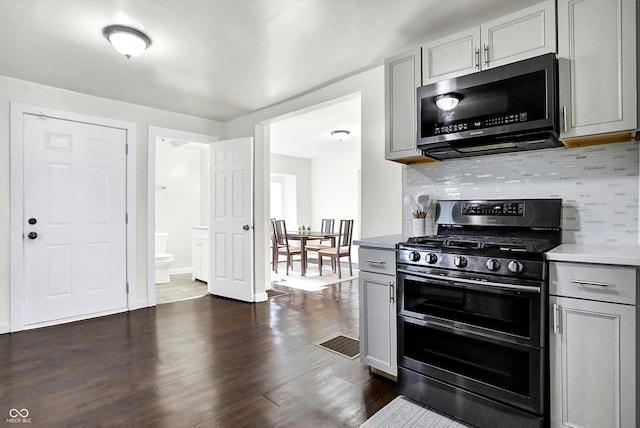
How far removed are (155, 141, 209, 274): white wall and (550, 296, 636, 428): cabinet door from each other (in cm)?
560

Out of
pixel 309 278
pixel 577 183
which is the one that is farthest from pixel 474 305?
pixel 309 278

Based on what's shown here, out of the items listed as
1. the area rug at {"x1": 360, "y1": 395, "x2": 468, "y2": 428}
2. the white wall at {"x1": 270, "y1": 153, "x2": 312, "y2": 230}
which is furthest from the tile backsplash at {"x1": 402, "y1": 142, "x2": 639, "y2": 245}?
the white wall at {"x1": 270, "y1": 153, "x2": 312, "y2": 230}

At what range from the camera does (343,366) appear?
8.04ft

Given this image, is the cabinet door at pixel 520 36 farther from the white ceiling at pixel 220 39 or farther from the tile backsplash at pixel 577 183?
the tile backsplash at pixel 577 183

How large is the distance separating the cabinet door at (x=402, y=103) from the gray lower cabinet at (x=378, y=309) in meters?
0.77

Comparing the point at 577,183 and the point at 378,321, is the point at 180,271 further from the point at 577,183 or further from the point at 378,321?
the point at 577,183

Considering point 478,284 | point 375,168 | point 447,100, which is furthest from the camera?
point 375,168

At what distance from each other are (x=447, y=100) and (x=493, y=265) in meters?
1.08

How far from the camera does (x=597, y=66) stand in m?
1.71

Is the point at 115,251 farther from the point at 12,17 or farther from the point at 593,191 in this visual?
the point at 593,191

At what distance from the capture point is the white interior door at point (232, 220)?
4.21m

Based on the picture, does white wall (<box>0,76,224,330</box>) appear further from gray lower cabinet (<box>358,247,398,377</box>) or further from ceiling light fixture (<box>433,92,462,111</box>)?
ceiling light fixture (<box>433,92,462,111</box>)

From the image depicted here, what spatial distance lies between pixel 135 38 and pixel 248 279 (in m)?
2.78

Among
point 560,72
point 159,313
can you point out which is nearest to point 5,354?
point 159,313
